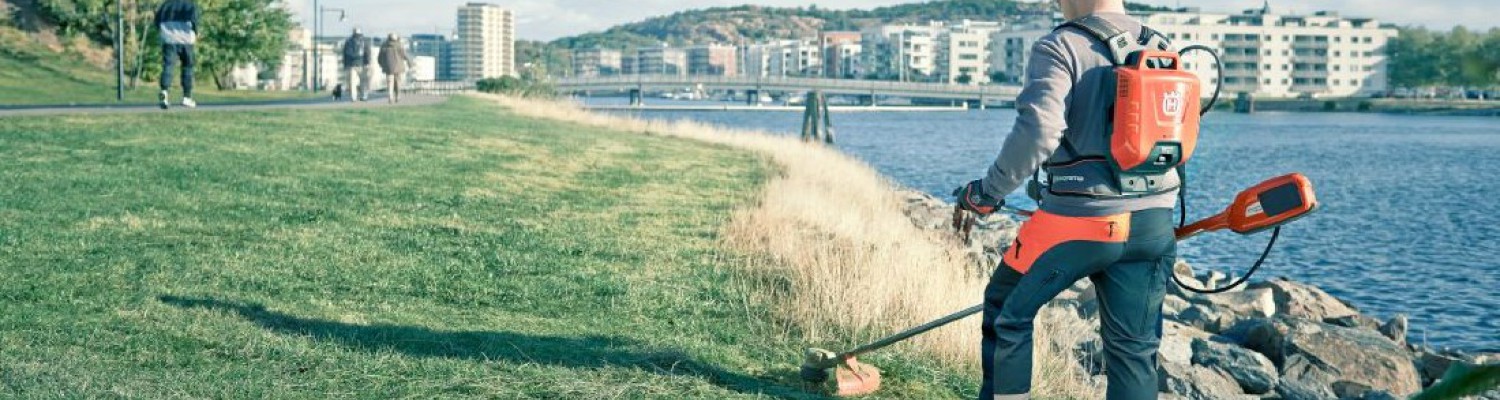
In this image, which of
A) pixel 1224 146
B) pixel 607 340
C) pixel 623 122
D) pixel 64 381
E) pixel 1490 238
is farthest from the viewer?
pixel 1224 146

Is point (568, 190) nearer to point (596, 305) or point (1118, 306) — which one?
point (596, 305)

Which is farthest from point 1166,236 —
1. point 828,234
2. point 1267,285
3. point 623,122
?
point 623,122

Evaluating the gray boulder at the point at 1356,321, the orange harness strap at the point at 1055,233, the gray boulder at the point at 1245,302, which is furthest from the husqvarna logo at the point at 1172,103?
the gray boulder at the point at 1356,321

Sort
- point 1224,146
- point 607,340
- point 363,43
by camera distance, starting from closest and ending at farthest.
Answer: point 607,340, point 363,43, point 1224,146

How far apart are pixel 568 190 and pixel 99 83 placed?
2638 centimetres

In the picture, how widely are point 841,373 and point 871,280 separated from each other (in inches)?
123

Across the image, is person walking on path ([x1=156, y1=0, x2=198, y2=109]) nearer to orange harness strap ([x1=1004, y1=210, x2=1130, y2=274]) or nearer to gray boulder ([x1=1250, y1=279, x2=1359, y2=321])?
gray boulder ([x1=1250, y1=279, x2=1359, y2=321])

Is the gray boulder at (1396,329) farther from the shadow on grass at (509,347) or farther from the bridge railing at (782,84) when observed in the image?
the bridge railing at (782,84)

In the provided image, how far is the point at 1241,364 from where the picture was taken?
1151cm

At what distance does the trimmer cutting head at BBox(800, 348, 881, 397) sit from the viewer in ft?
22.2

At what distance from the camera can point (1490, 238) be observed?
2634cm

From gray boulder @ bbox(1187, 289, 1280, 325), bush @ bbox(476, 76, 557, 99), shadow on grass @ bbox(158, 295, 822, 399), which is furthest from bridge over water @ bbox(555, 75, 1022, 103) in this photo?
shadow on grass @ bbox(158, 295, 822, 399)

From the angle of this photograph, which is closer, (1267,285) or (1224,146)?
(1267,285)

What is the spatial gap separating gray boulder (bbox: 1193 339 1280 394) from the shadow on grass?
5.57m
